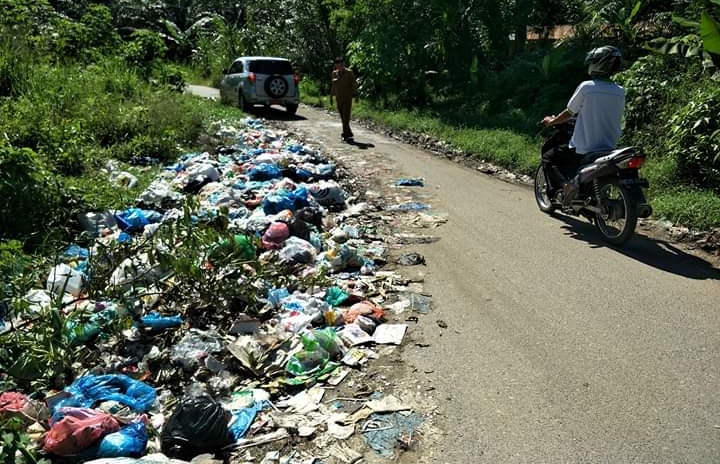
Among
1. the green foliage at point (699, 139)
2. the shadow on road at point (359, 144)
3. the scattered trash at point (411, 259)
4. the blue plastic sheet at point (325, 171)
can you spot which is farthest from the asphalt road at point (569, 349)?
the shadow on road at point (359, 144)

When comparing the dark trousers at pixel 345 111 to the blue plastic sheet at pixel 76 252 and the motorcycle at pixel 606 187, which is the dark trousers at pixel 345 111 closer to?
the motorcycle at pixel 606 187

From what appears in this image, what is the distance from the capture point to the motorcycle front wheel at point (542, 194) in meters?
7.71

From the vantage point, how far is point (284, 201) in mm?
7520

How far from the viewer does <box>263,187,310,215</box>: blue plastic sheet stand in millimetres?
7484

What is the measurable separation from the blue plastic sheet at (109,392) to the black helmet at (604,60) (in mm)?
5260

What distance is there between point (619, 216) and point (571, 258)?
0.73 metres

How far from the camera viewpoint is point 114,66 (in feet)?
46.5

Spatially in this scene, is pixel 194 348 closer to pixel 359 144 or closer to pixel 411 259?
pixel 411 259

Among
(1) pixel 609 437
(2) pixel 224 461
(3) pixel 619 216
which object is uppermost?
(3) pixel 619 216

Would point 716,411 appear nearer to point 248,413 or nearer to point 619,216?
point 248,413

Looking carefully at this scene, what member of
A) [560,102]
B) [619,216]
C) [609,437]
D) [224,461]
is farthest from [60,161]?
[560,102]

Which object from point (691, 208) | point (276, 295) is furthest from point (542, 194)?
point (276, 295)

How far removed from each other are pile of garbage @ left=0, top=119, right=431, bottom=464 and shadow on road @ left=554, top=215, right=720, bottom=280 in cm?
201

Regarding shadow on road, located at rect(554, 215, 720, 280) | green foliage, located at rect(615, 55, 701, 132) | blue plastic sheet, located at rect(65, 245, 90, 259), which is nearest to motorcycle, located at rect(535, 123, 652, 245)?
shadow on road, located at rect(554, 215, 720, 280)
